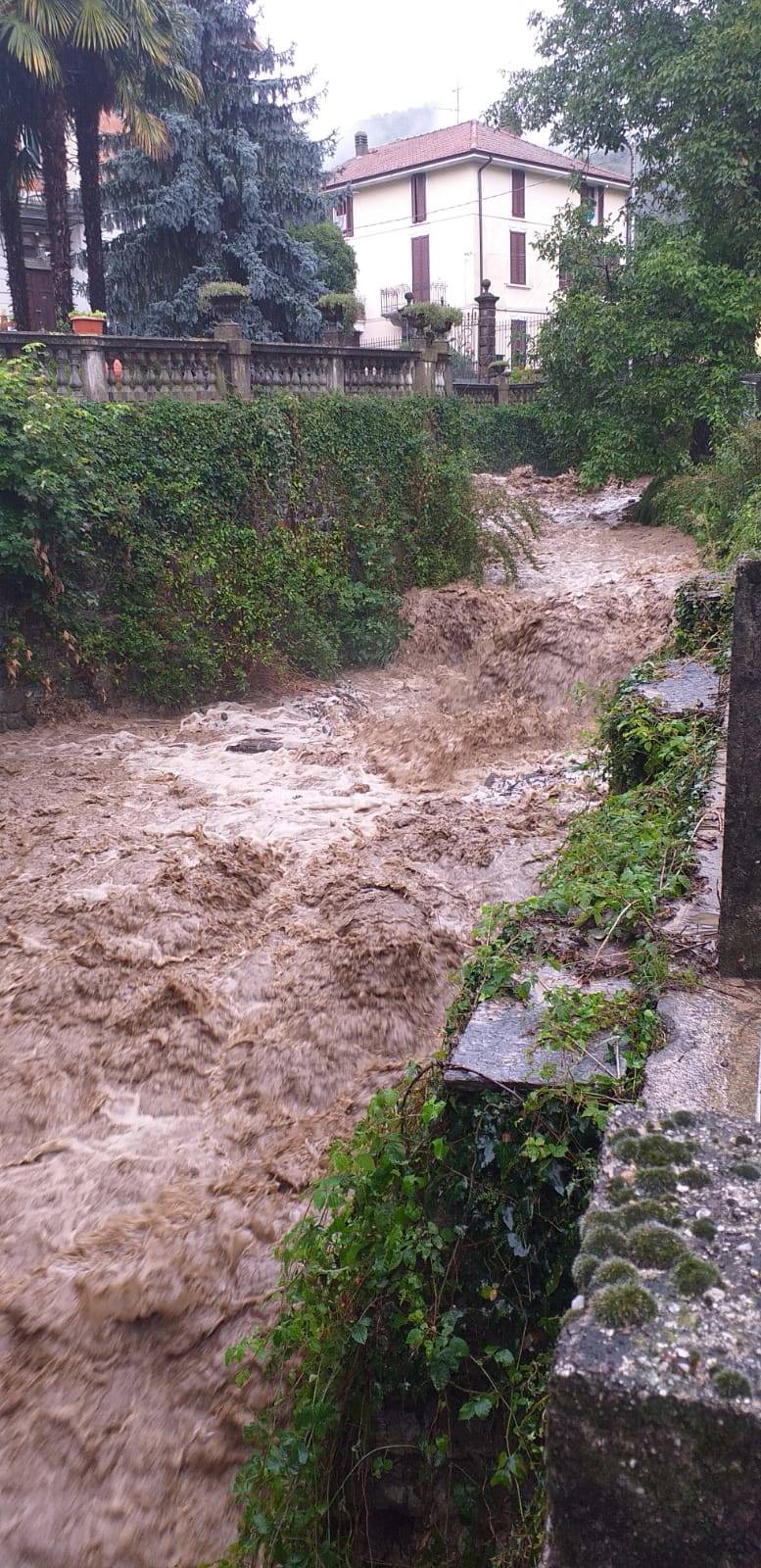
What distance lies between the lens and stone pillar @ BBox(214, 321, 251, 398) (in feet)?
45.9

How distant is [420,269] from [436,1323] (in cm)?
3741

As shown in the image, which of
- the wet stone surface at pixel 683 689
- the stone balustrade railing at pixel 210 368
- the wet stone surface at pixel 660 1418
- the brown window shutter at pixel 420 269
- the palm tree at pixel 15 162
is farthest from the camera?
the brown window shutter at pixel 420 269

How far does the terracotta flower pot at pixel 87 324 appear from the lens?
1350cm

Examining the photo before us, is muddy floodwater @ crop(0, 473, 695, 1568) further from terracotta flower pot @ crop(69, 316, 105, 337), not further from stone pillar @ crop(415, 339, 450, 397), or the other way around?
stone pillar @ crop(415, 339, 450, 397)

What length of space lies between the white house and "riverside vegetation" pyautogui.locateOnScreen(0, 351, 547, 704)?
19925mm

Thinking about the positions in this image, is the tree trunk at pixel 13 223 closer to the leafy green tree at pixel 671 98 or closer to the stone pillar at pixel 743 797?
the leafy green tree at pixel 671 98

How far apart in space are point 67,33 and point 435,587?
396 inches

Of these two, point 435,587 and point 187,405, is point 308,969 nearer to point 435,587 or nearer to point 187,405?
point 187,405

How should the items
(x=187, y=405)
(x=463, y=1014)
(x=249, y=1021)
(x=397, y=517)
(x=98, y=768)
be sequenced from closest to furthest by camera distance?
(x=463, y=1014)
(x=249, y=1021)
(x=98, y=768)
(x=187, y=405)
(x=397, y=517)

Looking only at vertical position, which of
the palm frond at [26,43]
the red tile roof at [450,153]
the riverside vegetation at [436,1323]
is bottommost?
the riverside vegetation at [436,1323]

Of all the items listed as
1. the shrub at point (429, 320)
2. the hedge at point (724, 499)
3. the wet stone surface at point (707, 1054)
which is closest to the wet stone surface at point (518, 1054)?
the wet stone surface at point (707, 1054)

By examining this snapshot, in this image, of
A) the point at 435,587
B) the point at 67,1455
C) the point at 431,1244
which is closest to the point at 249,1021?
the point at 67,1455

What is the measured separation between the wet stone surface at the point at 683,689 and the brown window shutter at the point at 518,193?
32.0 meters

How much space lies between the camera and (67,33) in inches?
666
